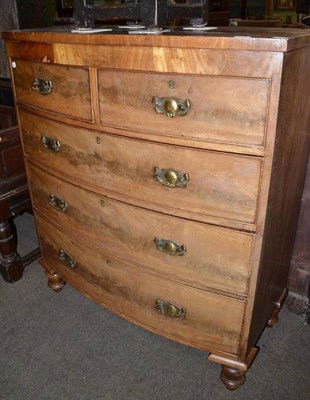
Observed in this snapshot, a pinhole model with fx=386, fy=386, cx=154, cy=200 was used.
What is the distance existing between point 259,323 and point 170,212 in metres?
0.59

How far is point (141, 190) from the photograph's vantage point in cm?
126

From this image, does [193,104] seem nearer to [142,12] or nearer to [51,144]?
[142,12]

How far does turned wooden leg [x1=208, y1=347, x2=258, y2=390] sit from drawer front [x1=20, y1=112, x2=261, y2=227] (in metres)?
0.58

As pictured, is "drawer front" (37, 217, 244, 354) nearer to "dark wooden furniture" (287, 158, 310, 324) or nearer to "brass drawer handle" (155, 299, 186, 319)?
"brass drawer handle" (155, 299, 186, 319)

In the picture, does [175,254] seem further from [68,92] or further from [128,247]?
[68,92]

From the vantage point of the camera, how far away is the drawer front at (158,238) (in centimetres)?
120

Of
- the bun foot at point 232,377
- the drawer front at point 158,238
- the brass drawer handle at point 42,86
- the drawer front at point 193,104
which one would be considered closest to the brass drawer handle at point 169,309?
the drawer front at point 158,238

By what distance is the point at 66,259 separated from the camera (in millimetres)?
1711

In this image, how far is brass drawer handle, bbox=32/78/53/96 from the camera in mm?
1347

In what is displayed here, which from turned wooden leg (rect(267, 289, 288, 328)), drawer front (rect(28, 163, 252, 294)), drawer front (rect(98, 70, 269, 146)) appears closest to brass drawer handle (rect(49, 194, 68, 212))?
drawer front (rect(28, 163, 252, 294))

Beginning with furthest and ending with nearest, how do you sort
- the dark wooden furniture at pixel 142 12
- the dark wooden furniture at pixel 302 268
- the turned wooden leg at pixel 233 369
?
the dark wooden furniture at pixel 302 268, the turned wooden leg at pixel 233 369, the dark wooden furniture at pixel 142 12

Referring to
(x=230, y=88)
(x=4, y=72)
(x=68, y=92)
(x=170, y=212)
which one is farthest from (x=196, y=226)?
(x=4, y=72)

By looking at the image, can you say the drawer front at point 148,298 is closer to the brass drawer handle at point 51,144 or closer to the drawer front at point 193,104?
the brass drawer handle at point 51,144

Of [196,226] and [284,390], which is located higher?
[196,226]
